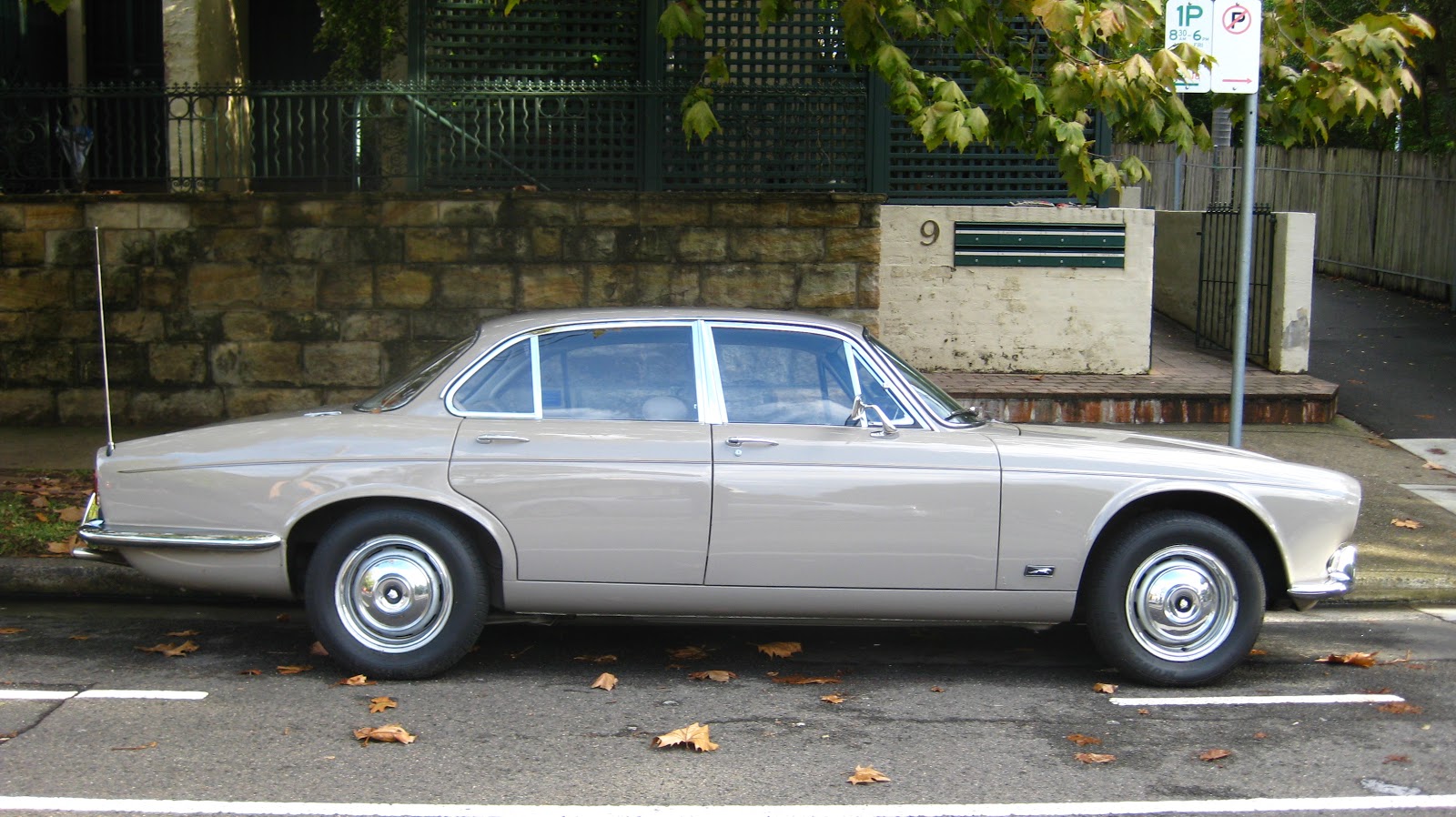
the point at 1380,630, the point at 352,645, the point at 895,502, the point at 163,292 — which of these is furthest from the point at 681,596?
the point at 163,292

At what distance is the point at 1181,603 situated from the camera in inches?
234

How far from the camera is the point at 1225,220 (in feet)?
47.0

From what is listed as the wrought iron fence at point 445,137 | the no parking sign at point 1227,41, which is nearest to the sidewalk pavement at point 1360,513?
the wrought iron fence at point 445,137

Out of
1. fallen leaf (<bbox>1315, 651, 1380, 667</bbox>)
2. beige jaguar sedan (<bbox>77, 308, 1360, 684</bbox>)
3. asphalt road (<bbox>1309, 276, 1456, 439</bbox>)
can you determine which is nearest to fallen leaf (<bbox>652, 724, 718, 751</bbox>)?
beige jaguar sedan (<bbox>77, 308, 1360, 684</bbox>)

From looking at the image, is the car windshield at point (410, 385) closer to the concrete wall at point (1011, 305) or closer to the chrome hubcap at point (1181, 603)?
the chrome hubcap at point (1181, 603)

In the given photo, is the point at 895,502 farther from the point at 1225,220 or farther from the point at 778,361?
the point at 1225,220

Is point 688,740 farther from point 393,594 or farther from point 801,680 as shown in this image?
point 393,594

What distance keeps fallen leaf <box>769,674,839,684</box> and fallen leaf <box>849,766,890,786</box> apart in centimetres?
112

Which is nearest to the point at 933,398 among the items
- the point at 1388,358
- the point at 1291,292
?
the point at 1291,292

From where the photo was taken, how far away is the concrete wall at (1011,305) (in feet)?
40.5

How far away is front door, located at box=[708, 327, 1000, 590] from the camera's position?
580 centimetres

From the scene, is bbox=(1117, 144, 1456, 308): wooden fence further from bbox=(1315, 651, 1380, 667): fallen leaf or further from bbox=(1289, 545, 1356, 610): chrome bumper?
bbox=(1289, 545, 1356, 610): chrome bumper

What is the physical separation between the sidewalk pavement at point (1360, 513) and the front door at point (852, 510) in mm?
2924

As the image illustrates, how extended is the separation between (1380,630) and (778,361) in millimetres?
3360
